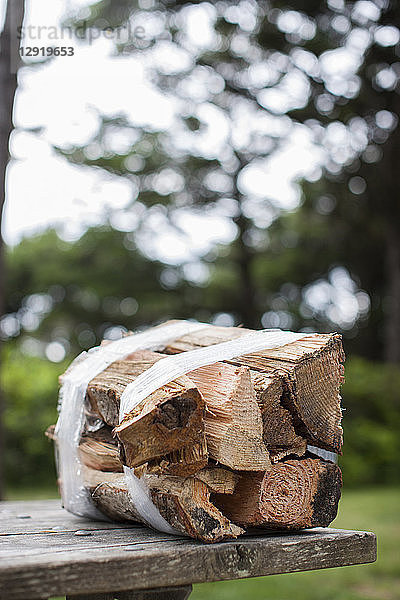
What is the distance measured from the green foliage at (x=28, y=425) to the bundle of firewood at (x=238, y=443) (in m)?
6.13

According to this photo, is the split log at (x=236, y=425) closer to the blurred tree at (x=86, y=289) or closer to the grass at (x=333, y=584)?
the grass at (x=333, y=584)

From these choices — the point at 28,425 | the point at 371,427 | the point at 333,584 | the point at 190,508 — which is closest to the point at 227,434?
the point at 190,508

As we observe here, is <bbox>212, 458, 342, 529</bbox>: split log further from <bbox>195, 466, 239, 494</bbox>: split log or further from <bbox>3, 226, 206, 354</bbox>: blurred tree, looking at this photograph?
<bbox>3, 226, 206, 354</bbox>: blurred tree

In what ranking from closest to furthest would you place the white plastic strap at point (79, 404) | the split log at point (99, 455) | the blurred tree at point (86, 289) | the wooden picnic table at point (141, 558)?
the wooden picnic table at point (141, 558) → the split log at point (99, 455) → the white plastic strap at point (79, 404) → the blurred tree at point (86, 289)

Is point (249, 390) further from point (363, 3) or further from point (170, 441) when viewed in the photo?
point (363, 3)

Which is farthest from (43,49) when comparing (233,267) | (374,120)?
(233,267)

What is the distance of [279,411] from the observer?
176cm

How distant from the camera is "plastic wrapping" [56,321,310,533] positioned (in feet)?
5.59

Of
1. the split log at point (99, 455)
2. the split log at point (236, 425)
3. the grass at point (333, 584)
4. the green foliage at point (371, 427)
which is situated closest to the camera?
the split log at point (236, 425)

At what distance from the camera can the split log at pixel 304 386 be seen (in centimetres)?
173

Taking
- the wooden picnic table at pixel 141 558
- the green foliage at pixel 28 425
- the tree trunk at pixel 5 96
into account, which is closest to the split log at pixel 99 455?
the wooden picnic table at pixel 141 558

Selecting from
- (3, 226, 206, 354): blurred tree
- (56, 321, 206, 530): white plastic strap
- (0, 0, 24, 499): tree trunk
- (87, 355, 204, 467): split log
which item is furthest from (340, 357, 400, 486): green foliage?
(87, 355, 204, 467): split log

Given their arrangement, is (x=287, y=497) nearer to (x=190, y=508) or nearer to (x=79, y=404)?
(x=190, y=508)

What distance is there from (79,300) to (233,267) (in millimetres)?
3786
